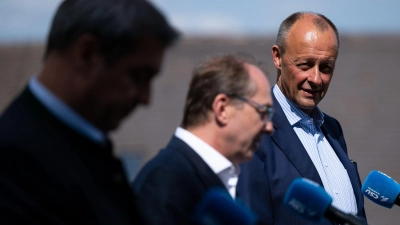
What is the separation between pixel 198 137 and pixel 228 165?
15 cm

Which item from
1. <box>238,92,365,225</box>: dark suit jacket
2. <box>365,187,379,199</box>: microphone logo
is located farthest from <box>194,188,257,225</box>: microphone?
<box>365,187,379,199</box>: microphone logo

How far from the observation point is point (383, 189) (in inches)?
158

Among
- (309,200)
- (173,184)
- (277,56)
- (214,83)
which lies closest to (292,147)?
(277,56)

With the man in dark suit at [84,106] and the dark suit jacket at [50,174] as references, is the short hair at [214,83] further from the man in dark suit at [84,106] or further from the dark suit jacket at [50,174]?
the dark suit jacket at [50,174]

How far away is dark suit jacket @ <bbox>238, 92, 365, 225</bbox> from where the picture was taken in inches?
163

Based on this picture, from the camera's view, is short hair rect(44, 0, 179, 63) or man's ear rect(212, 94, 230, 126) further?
man's ear rect(212, 94, 230, 126)

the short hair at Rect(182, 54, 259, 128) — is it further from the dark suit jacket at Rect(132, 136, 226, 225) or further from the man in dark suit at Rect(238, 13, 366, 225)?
the man in dark suit at Rect(238, 13, 366, 225)

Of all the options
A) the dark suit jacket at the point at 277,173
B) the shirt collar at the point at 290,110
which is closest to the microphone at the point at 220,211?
the dark suit jacket at the point at 277,173

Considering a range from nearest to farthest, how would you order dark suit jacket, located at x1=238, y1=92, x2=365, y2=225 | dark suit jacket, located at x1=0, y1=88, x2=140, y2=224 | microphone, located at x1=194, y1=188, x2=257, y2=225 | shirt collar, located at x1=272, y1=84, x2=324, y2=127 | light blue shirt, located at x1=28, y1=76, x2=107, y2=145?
dark suit jacket, located at x1=0, y1=88, x2=140, y2=224 < light blue shirt, located at x1=28, y1=76, x2=107, y2=145 < microphone, located at x1=194, y1=188, x2=257, y2=225 < dark suit jacket, located at x1=238, y1=92, x2=365, y2=225 < shirt collar, located at x1=272, y1=84, x2=324, y2=127

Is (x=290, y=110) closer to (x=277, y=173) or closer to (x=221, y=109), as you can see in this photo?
(x=277, y=173)

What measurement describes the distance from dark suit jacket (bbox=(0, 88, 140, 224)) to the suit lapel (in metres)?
2.09

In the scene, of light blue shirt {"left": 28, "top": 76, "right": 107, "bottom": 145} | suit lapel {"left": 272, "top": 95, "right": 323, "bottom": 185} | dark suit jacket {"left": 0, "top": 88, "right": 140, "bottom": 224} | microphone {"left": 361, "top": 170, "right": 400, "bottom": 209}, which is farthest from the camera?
suit lapel {"left": 272, "top": 95, "right": 323, "bottom": 185}

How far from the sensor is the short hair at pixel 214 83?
112 inches

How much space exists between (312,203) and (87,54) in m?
1.08
